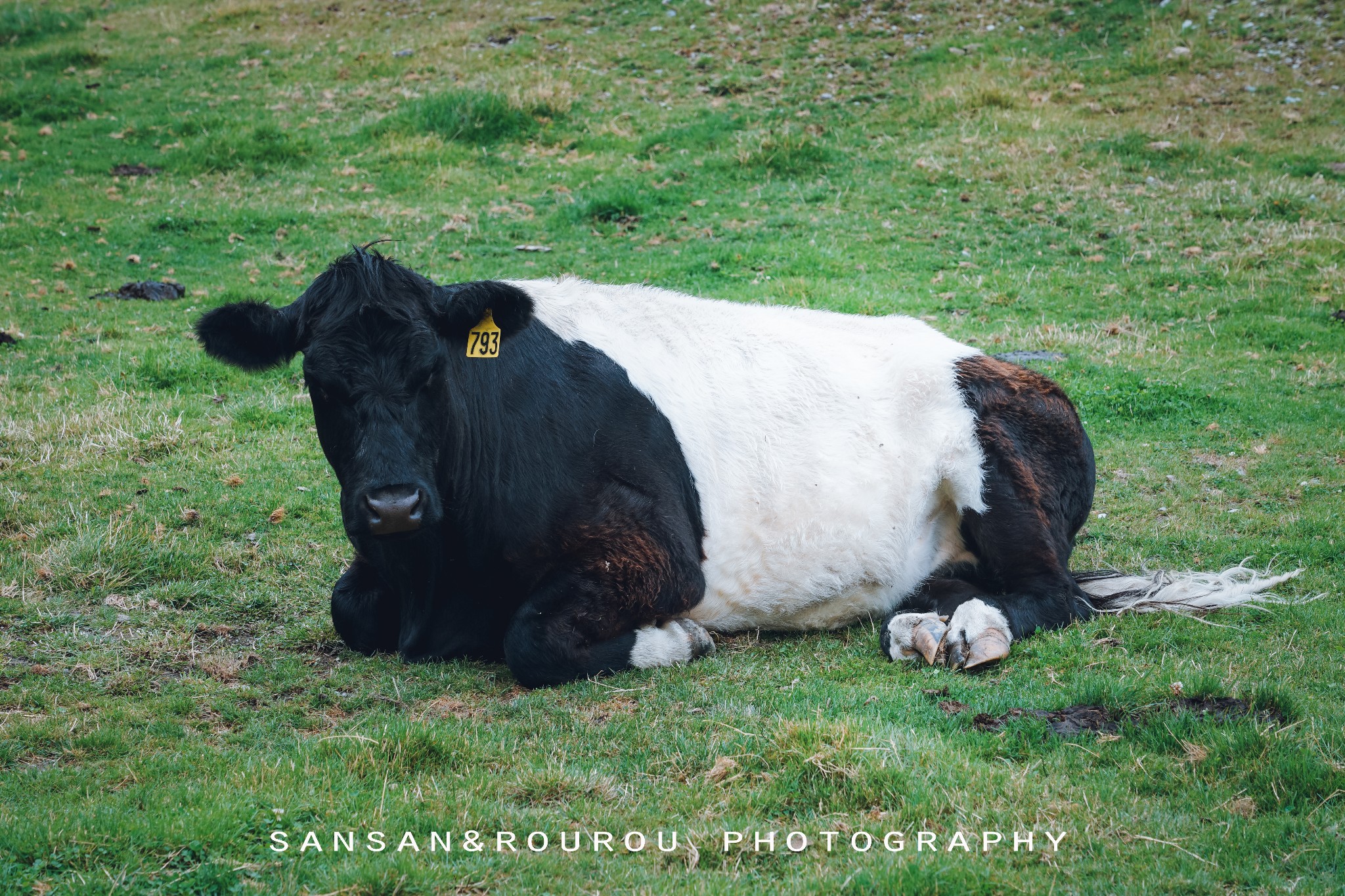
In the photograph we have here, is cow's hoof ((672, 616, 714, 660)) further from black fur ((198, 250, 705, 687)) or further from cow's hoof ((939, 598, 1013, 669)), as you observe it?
cow's hoof ((939, 598, 1013, 669))

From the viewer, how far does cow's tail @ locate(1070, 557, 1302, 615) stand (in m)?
6.73

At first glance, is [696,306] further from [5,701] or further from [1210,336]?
[1210,336]

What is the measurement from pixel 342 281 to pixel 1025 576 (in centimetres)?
433

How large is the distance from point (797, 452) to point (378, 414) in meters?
2.66

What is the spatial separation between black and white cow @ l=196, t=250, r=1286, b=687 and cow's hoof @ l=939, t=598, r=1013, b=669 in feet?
0.06

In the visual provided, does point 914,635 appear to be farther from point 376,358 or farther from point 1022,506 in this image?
point 376,358

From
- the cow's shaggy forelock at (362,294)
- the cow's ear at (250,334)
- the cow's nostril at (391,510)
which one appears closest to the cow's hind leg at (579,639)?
the cow's nostril at (391,510)

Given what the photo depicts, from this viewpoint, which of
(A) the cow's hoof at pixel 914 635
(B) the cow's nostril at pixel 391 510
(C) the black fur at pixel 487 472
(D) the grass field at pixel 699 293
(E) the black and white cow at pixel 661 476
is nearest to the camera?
(D) the grass field at pixel 699 293

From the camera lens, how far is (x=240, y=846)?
3959mm

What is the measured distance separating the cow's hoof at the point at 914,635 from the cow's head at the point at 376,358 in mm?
2665

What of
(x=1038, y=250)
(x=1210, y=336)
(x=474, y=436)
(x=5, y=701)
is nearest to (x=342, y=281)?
(x=474, y=436)

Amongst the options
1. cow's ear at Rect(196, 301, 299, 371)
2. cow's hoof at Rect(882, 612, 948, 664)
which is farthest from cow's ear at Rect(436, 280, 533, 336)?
cow's hoof at Rect(882, 612, 948, 664)

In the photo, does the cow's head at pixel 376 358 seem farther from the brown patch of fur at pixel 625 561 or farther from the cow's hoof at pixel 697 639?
the cow's hoof at pixel 697 639

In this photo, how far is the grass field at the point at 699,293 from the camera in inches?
167
